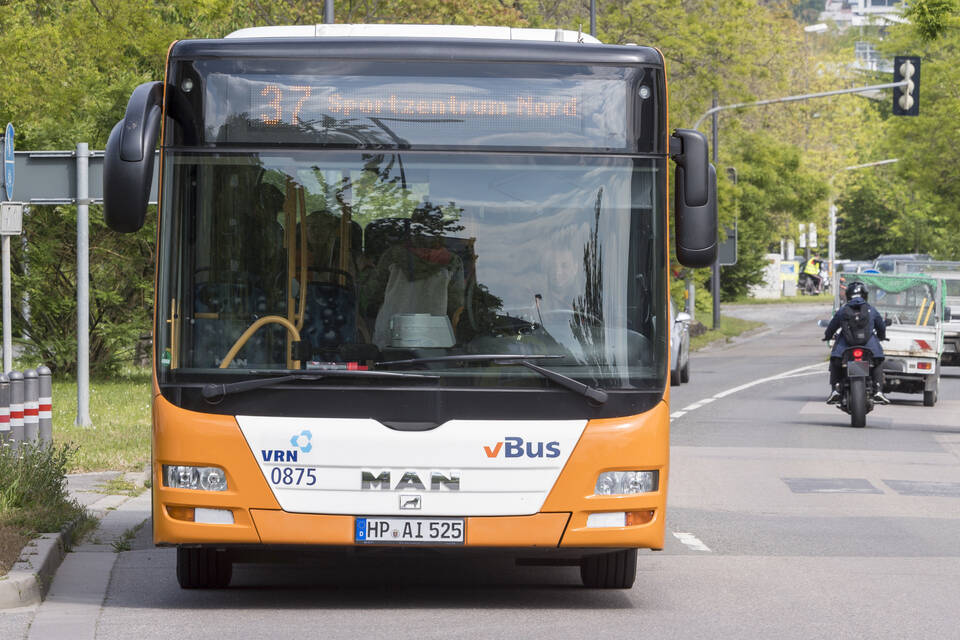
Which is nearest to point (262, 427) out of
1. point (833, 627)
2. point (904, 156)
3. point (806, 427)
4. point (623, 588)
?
point (623, 588)

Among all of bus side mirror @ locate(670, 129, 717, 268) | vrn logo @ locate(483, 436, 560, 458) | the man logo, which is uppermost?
bus side mirror @ locate(670, 129, 717, 268)

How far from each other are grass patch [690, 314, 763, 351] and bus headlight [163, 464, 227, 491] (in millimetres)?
38473

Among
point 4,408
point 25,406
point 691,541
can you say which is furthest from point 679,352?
point 4,408

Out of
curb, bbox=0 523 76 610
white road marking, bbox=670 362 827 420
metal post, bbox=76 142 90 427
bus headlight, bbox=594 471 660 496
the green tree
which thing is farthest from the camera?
the green tree

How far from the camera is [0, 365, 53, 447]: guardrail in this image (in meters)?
12.6

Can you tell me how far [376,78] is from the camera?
27.9 ft

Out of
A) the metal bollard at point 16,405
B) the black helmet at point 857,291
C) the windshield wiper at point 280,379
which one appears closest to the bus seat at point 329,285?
the windshield wiper at point 280,379

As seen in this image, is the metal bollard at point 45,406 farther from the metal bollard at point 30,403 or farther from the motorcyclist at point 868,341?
the motorcyclist at point 868,341

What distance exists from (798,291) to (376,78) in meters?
89.0

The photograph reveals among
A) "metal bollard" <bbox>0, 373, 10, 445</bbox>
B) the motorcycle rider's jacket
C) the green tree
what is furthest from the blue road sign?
the green tree

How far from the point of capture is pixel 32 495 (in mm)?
10812

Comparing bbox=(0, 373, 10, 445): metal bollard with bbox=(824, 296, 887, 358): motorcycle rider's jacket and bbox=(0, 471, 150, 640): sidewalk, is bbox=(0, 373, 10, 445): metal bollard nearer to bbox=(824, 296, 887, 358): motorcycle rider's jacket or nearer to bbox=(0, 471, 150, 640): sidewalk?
bbox=(0, 471, 150, 640): sidewalk

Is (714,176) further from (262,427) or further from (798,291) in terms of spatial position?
(798,291)

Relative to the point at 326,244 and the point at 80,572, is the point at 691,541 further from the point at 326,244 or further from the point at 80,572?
the point at 326,244
